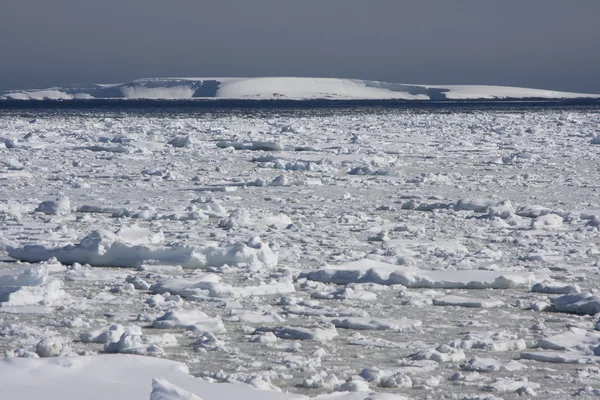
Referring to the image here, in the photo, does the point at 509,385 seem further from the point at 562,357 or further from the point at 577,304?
the point at 577,304

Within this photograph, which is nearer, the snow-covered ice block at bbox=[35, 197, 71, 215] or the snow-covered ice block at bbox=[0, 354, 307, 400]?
the snow-covered ice block at bbox=[0, 354, 307, 400]

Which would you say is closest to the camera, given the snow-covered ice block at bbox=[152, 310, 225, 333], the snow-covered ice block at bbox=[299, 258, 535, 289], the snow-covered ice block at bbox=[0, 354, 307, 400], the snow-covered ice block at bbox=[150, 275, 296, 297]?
the snow-covered ice block at bbox=[0, 354, 307, 400]

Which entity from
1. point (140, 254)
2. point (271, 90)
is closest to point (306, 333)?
point (140, 254)

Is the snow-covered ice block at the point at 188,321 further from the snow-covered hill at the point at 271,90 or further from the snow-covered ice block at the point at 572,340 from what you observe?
the snow-covered hill at the point at 271,90

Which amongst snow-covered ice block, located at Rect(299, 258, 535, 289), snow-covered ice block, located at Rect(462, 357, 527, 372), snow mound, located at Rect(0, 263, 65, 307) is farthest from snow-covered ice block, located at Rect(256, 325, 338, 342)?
snow mound, located at Rect(0, 263, 65, 307)

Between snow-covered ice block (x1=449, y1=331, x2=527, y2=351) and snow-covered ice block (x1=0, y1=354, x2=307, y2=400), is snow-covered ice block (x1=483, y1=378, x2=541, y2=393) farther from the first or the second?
snow-covered ice block (x1=0, y1=354, x2=307, y2=400)

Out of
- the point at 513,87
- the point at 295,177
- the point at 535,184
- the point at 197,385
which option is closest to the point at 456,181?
the point at 535,184

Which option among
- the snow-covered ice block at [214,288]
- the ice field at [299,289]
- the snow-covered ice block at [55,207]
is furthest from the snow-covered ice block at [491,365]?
the snow-covered ice block at [55,207]
